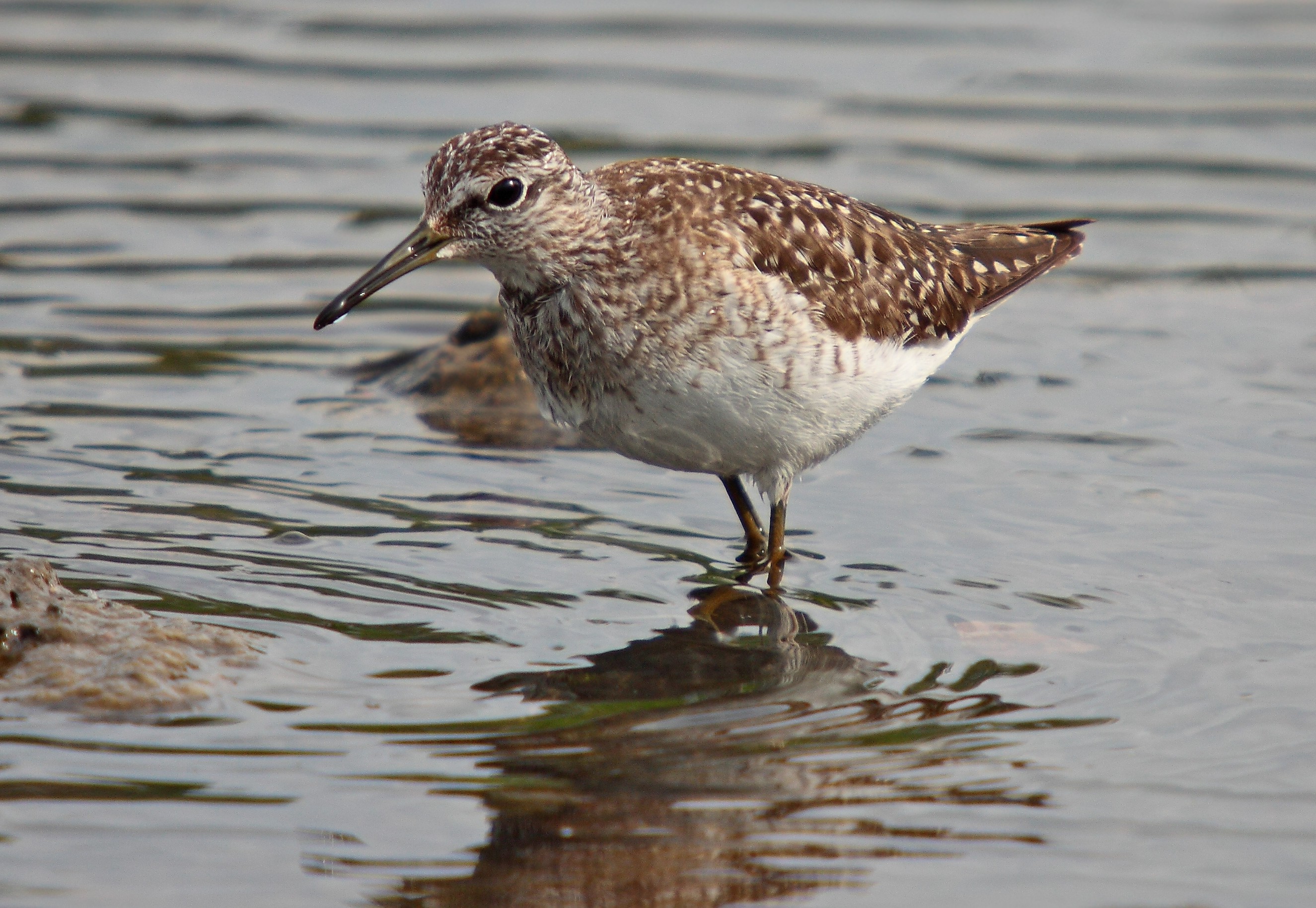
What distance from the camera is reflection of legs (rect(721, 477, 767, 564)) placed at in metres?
8.02

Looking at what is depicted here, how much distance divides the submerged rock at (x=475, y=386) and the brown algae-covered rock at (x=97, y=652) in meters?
3.40

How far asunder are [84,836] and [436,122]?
10137 mm

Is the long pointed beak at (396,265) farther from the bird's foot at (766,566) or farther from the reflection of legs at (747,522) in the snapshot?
the bird's foot at (766,566)

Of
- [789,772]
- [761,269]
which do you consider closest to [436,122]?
[761,269]

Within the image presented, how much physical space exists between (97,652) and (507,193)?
2656 millimetres

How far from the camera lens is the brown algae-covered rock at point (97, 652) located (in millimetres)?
5992

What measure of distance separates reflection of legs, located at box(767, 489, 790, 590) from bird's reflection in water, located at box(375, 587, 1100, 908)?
Result: 27.3 inches

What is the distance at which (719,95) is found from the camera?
15031 mm

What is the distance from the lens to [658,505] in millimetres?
8711

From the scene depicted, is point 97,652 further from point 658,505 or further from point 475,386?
point 475,386

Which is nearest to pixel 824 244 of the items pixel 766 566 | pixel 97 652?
pixel 766 566

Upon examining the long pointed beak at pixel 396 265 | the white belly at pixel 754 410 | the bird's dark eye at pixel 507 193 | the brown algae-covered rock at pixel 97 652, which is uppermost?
the bird's dark eye at pixel 507 193

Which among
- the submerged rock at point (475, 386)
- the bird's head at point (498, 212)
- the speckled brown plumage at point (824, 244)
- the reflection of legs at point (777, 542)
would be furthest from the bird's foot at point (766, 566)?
the submerged rock at point (475, 386)

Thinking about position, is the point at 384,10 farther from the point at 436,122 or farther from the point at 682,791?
the point at 682,791
